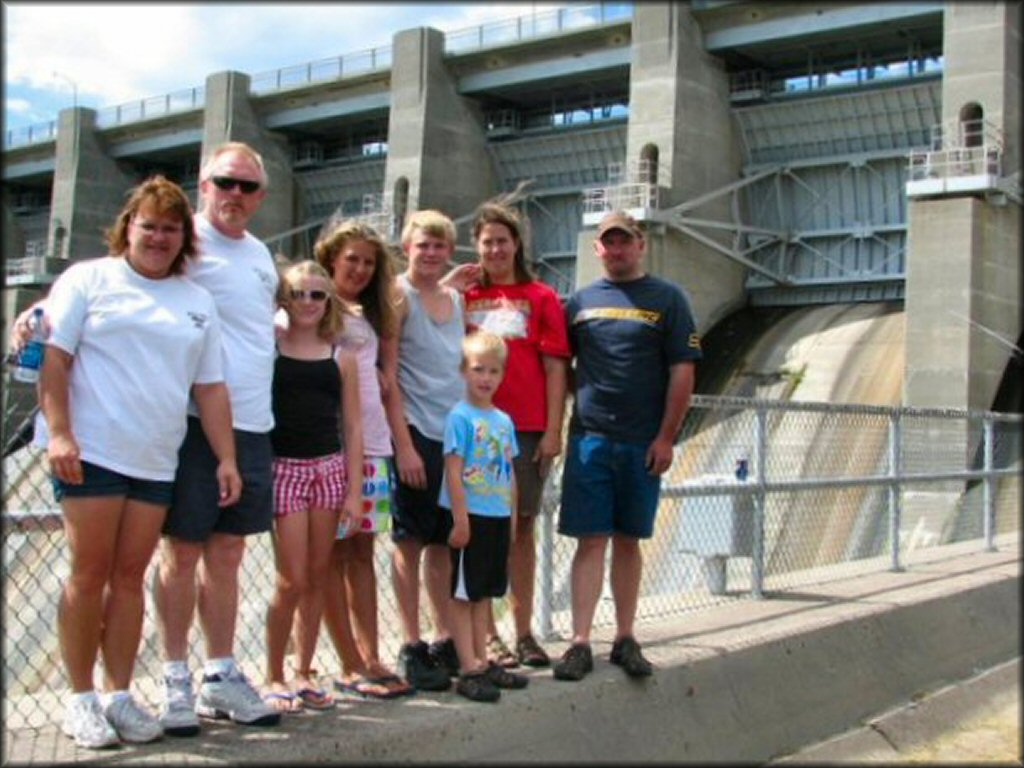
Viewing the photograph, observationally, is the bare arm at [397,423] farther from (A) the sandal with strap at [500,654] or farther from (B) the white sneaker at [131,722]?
(B) the white sneaker at [131,722]

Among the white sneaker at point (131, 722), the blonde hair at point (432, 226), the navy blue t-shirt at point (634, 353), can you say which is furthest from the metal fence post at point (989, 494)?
the white sneaker at point (131, 722)

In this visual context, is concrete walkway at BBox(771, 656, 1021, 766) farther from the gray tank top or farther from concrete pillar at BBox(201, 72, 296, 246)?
concrete pillar at BBox(201, 72, 296, 246)

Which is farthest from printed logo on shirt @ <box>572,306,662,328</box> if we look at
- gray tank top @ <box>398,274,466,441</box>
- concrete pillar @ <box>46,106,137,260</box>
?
concrete pillar @ <box>46,106,137,260</box>

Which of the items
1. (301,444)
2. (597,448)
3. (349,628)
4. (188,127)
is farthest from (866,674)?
(188,127)

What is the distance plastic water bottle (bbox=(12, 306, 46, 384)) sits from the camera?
3.20 m

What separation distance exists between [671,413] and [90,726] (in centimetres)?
240

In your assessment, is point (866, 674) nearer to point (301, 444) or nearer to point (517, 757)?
point (517, 757)

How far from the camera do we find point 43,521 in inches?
167

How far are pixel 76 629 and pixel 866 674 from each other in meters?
3.89

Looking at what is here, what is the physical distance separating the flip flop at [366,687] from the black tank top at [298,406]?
0.90 m

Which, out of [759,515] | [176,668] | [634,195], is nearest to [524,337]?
[176,668]

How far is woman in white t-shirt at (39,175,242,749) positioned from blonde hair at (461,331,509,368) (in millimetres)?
1042

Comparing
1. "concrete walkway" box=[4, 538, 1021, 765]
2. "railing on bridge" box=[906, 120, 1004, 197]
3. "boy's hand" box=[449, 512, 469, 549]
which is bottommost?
"concrete walkway" box=[4, 538, 1021, 765]

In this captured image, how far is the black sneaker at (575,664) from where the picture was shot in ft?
14.3
